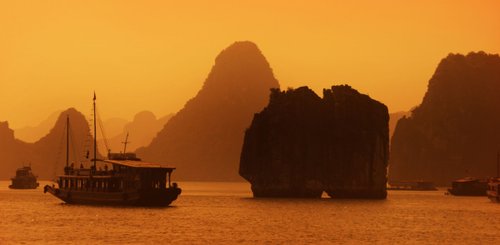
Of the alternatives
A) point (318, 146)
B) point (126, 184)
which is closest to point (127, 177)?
point (126, 184)

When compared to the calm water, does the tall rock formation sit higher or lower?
higher

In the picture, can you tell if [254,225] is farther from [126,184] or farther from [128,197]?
[126,184]

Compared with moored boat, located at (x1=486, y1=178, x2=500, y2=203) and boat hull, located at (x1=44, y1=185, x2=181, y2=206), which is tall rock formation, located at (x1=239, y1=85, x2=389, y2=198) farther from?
boat hull, located at (x1=44, y1=185, x2=181, y2=206)

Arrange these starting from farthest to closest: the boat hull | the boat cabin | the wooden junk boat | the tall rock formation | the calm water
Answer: the tall rock formation, the boat hull, the wooden junk boat, the boat cabin, the calm water

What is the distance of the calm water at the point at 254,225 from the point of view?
96.1 m

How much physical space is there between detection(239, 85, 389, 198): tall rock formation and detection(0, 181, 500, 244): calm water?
74.3 feet

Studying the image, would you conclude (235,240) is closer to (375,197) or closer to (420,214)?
(420,214)

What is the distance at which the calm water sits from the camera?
315 feet

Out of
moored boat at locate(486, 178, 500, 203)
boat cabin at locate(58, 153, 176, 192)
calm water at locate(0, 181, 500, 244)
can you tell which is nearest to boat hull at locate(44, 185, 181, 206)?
boat cabin at locate(58, 153, 176, 192)

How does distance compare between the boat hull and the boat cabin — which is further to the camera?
the boat hull

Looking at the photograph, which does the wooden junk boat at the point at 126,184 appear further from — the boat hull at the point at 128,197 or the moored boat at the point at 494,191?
the moored boat at the point at 494,191

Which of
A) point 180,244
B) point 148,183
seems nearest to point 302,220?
point 148,183

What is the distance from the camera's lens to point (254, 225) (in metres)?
115

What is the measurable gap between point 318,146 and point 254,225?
7386 cm
